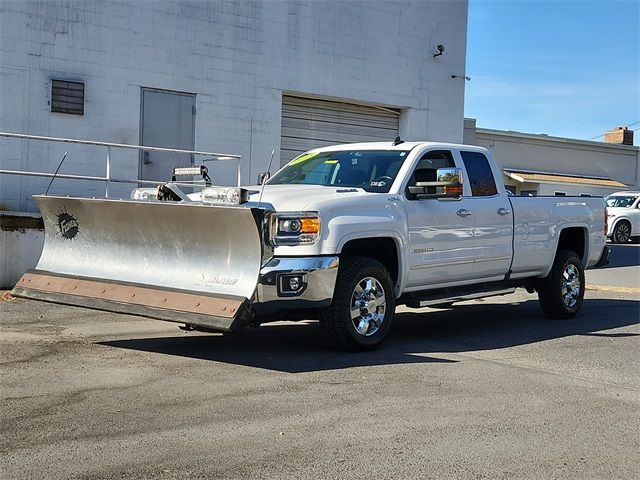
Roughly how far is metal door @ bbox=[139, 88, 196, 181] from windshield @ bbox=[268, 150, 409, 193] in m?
6.35

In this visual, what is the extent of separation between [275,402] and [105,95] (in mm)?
10005

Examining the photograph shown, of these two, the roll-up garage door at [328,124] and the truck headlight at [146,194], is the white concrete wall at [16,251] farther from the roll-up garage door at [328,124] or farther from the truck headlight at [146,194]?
the roll-up garage door at [328,124]

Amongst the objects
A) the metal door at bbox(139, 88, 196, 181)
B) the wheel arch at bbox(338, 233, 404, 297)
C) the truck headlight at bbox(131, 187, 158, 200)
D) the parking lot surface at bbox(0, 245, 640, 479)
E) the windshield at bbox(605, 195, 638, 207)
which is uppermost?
the metal door at bbox(139, 88, 196, 181)

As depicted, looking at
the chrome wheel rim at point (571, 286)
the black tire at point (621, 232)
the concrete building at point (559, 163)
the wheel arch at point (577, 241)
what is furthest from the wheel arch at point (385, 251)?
the concrete building at point (559, 163)

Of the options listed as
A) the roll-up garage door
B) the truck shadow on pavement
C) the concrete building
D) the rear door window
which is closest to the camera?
the truck shadow on pavement

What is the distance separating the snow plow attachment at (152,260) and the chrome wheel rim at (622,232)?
22182mm

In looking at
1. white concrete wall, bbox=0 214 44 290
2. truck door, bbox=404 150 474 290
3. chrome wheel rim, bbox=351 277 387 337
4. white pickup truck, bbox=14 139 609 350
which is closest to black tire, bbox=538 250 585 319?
white pickup truck, bbox=14 139 609 350

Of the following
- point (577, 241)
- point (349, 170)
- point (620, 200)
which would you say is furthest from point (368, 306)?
point (620, 200)

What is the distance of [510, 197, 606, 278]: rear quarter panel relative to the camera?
9.87 metres

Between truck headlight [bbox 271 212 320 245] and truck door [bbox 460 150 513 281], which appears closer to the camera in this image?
truck headlight [bbox 271 212 320 245]

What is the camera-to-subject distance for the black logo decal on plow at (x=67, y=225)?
8348mm

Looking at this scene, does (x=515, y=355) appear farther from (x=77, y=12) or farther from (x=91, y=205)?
(x=77, y=12)

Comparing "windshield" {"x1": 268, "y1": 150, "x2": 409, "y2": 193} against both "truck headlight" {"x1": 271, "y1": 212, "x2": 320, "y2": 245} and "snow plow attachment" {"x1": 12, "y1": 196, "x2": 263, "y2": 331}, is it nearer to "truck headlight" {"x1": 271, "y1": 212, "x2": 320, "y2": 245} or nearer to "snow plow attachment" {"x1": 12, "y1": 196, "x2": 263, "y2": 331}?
"truck headlight" {"x1": 271, "y1": 212, "x2": 320, "y2": 245}

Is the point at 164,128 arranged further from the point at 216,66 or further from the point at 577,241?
the point at 577,241
